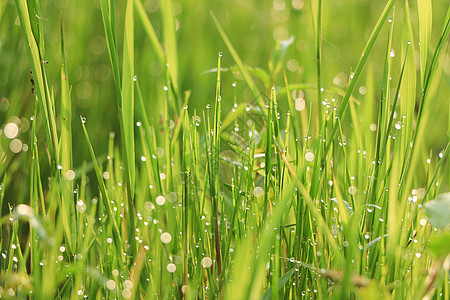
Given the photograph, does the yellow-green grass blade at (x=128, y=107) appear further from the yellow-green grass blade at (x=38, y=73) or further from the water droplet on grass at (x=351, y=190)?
the water droplet on grass at (x=351, y=190)

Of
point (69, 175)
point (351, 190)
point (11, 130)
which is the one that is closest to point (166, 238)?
point (69, 175)

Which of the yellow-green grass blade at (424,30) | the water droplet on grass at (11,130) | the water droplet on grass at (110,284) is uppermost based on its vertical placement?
the yellow-green grass blade at (424,30)

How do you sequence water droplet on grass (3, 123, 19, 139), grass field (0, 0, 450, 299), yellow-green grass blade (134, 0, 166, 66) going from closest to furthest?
grass field (0, 0, 450, 299) < yellow-green grass blade (134, 0, 166, 66) < water droplet on grass (3, 123, 19, 139)

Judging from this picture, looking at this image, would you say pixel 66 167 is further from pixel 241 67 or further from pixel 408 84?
pixel 408 84

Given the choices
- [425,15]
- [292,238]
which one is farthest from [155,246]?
[425,15]

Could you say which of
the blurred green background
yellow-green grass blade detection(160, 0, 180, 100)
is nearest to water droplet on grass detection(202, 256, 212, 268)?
yellow-green grass blade detection(160, 0, 180, 100)

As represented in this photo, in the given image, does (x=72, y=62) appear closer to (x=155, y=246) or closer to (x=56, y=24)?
(x=56, y=24)

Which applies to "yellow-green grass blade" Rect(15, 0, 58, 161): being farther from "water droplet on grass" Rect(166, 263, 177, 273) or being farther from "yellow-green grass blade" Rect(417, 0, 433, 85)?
"yellow-green grass blade" Rect(417, 0, 433, 85)

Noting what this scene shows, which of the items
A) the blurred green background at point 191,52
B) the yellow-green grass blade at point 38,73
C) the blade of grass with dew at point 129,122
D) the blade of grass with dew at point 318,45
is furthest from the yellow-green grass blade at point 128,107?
the blurred green background at point 191,52
